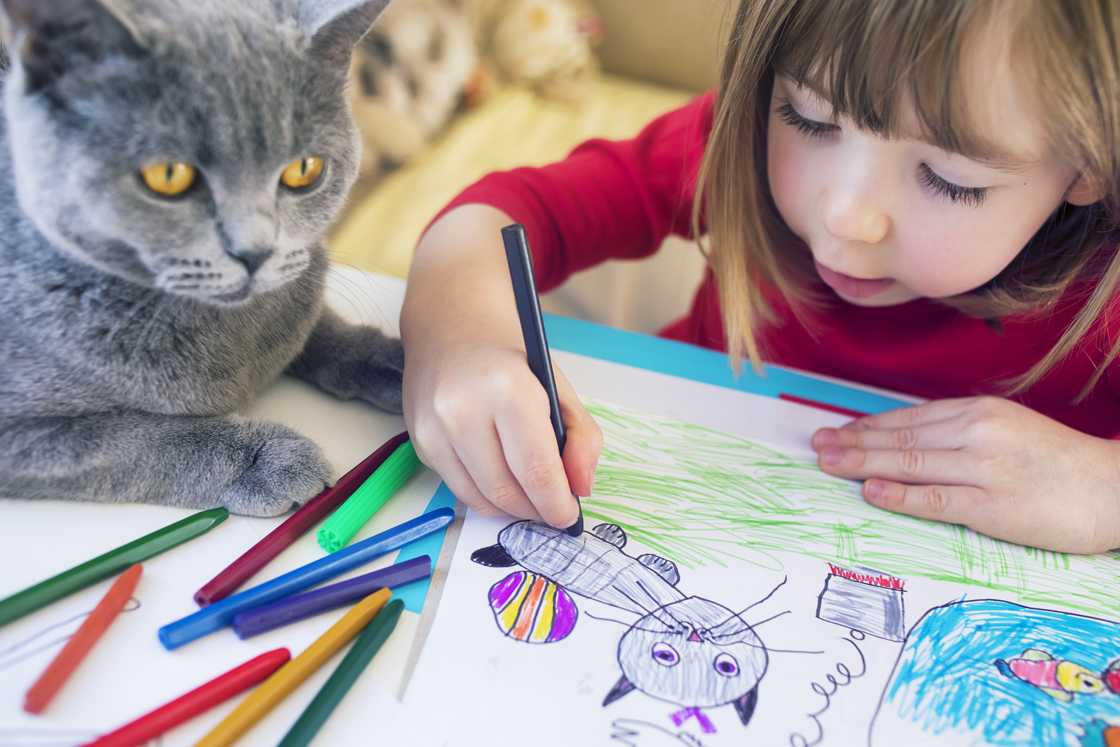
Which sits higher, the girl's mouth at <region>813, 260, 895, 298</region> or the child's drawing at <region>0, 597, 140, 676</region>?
the girl's mouth at <region>813, 260, 895, 298</region>

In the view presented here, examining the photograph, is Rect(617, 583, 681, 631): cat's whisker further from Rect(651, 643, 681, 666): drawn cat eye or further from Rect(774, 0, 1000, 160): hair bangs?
Rect(774, 0, 1000, 160): hair bangs

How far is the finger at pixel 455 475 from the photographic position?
572 mm

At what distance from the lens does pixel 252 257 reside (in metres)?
0.49

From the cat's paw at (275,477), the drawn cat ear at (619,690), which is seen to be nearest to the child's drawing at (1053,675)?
the drawn cat ear at (619,690)

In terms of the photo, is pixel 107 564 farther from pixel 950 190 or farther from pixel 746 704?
pixel 950 190

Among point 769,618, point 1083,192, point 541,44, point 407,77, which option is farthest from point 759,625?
point 541,44

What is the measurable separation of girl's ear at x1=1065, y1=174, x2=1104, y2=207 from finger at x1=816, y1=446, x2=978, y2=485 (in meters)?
0.22

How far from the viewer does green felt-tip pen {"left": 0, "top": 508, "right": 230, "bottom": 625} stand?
46cm

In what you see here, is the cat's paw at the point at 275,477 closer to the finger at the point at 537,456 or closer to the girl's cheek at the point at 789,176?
the finger at the point at 537,456

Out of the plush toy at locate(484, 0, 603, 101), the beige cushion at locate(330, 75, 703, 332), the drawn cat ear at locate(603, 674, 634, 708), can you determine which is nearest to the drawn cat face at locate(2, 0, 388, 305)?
the drawn cat ear at locate(603, 674, 634, 708)

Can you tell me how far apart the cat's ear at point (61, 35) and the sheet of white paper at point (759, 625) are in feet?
1.14

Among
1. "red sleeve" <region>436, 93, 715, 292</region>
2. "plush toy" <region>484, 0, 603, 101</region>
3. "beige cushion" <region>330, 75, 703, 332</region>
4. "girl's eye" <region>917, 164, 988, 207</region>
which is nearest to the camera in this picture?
"girl's eye" <region>917, 164, 988, 207</region>

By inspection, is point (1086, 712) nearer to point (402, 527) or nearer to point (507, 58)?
point (402, 527)

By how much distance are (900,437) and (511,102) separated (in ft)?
4.00
